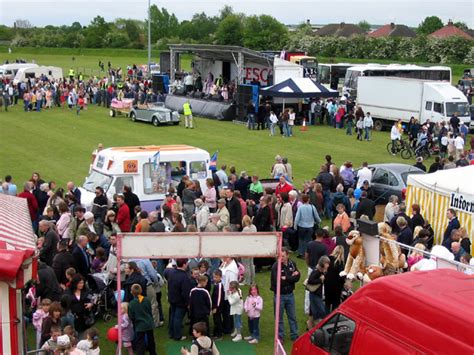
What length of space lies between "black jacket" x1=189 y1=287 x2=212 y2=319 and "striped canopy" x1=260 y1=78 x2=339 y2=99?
77.3 feet

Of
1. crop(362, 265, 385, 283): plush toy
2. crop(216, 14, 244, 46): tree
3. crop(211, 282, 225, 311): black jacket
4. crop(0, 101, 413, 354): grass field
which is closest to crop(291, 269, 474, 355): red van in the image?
crop(211, 282, 225, 311): black jacket

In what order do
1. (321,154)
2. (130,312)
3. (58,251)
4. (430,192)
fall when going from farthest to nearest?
(321,154), (430,192), (58,251), (130,312)

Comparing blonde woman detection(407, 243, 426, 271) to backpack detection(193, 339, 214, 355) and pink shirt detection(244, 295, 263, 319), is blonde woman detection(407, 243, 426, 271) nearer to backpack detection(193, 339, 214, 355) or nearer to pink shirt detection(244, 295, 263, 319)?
pink shirt detection(244, 295, 263, 319)

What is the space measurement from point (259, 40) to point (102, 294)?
263 feet

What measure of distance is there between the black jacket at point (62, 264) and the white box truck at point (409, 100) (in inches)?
954

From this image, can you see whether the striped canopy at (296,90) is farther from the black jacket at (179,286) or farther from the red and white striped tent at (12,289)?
the red and white striped tent at (12,289)

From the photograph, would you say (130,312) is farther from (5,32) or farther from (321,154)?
(5,32)

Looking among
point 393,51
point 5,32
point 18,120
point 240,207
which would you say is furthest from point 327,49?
point 240,207

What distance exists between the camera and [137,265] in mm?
10500

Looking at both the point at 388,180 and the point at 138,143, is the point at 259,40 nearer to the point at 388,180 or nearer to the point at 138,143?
the point at 138,143

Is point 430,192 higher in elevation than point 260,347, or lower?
higher

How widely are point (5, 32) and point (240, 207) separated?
111 metres

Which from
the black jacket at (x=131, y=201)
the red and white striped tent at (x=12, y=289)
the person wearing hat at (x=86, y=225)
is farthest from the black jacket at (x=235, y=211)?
the red and white striped tent at (x=12, y=289)

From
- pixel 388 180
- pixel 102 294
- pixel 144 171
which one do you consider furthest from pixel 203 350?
pixel 388 180
